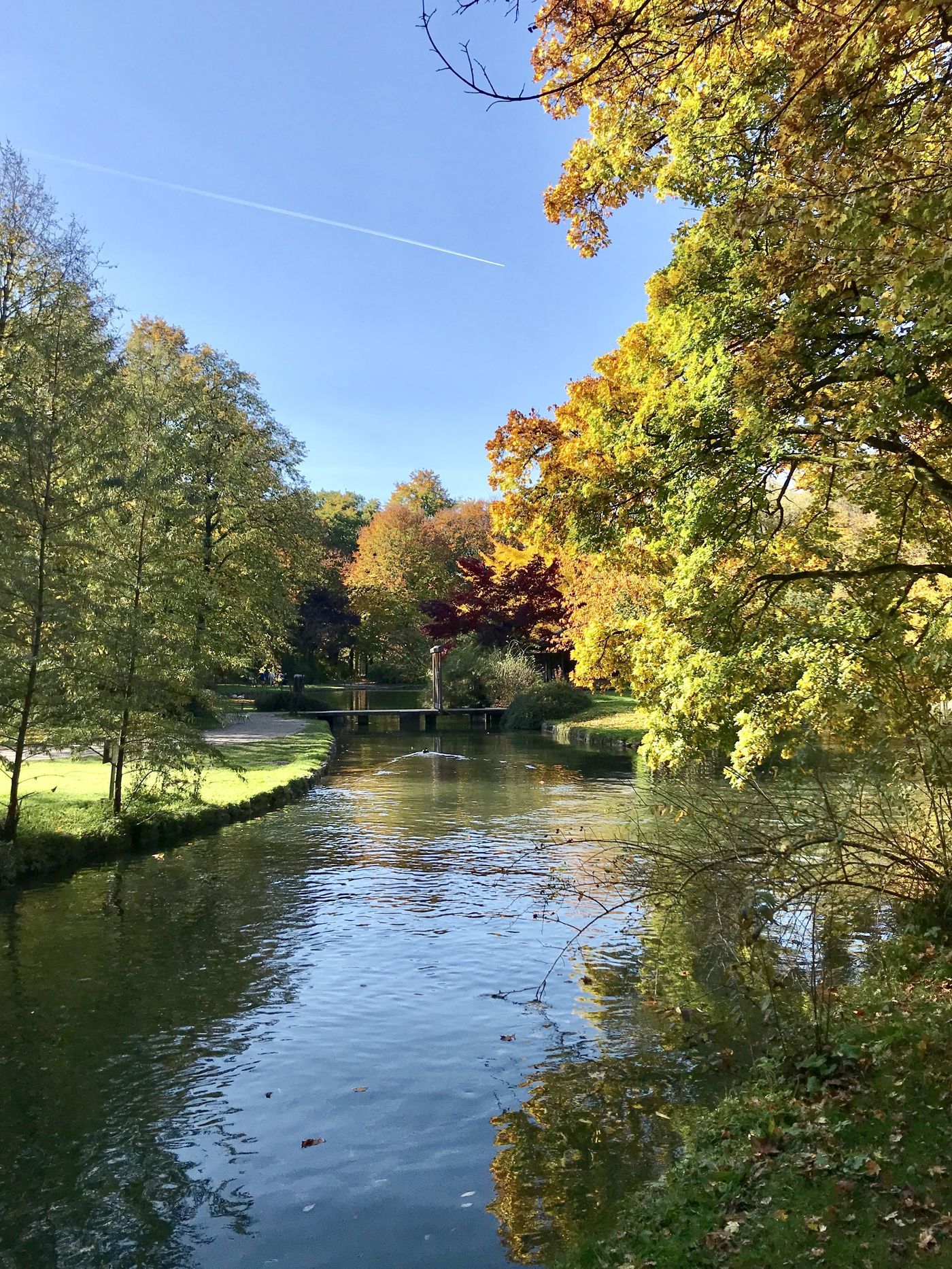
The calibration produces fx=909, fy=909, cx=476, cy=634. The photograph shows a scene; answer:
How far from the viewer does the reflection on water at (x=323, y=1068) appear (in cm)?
474

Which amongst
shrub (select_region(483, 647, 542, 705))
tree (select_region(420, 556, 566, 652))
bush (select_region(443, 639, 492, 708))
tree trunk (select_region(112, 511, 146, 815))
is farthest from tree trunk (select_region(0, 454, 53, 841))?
bush (select_region(443, 639, 492, 708))

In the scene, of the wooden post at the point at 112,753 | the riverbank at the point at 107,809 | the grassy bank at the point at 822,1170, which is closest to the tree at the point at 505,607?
the riverbank at the point at 107,809

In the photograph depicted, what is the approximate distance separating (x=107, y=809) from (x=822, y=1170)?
481 inches

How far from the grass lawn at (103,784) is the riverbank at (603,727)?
9797 millimetres

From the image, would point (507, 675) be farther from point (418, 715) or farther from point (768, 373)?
point (768, 373)

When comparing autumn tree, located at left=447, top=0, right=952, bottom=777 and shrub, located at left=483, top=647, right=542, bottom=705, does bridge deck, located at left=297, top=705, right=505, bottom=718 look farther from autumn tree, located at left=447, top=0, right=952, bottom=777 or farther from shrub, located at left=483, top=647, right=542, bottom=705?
autumn tree, located at left=447, top=0, right=952, bottom=777

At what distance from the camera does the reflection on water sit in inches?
187

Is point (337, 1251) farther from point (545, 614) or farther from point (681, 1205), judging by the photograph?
point (545, 614)

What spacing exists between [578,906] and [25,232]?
37.2ft

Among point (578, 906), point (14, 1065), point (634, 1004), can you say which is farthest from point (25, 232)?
point (634, 1004)

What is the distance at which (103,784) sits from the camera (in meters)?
16.4

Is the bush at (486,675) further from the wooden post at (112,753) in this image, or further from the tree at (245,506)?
the wooden post at (112,753)

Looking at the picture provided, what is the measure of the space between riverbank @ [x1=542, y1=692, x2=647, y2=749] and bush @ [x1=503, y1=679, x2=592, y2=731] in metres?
0.61

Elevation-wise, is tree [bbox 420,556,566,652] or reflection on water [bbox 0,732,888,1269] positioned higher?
tree [bbox 420,556,566,652]
